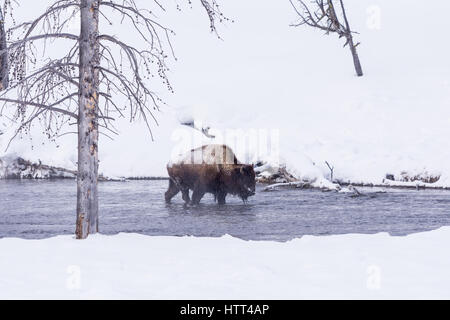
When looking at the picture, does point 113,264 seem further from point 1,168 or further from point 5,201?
point 1,168

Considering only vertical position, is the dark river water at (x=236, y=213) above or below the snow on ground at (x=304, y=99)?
below

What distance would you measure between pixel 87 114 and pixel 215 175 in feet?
27.7

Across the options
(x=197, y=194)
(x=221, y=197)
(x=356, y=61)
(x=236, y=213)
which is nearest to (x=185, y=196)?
(x=197, y=194)

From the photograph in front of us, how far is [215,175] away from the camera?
18.0 metres

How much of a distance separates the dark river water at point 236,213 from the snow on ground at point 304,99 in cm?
234

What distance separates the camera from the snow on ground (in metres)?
23.8

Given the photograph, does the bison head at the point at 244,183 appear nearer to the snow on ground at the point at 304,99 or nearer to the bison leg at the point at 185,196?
the bison leg at the point at 185,196

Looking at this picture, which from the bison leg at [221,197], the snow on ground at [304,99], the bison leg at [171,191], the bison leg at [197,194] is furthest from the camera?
the snow on ground at [304,99]

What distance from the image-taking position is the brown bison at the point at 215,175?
58.4ft

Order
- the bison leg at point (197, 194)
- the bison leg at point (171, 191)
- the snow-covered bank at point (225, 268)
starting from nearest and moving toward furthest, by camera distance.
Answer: the snow-covered bank at point (225, 268) → the bison leg at point (197, 194) → the bison leg at point (171, 191)

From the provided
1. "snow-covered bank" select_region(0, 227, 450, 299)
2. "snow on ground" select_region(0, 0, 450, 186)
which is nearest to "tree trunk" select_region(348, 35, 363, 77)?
"snow on ground" select_region(0, 0, 450, 186)

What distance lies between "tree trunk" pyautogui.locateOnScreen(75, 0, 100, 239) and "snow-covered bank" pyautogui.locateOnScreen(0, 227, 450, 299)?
58 centimetres

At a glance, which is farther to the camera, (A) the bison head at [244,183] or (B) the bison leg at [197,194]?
(B) the bison leg at [197,194]

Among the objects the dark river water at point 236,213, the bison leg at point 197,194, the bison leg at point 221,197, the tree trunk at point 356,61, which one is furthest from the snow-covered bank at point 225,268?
the tree trunk at point 356,61
